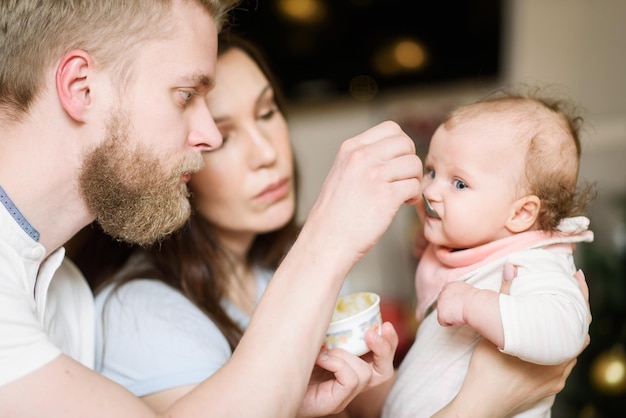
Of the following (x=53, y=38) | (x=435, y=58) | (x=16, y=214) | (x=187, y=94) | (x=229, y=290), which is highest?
(x=53, y=38)

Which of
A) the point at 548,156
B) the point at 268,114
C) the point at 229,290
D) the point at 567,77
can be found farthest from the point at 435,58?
the point at 548,156

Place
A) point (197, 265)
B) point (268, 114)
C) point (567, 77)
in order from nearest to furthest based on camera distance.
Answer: point (197, 265)
point (268, 114)
point (567, 77)

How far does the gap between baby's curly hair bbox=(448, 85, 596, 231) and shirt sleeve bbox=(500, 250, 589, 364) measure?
0.15m

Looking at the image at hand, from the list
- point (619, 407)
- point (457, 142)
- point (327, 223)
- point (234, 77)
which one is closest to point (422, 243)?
point (457, 142)

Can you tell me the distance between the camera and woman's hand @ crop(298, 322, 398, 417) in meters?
1.04

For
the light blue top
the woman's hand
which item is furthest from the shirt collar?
the woman's hand

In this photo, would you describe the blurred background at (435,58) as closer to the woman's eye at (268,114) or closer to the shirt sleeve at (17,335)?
the woman's eye at (268,114)

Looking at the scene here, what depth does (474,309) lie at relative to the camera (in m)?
0.97

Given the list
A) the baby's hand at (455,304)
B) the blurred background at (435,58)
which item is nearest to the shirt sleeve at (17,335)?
the baby's hand at (455,304)

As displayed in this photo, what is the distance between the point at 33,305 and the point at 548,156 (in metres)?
0.93

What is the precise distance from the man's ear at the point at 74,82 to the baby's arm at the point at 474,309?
0.71m

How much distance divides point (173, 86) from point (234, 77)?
379 millimetres

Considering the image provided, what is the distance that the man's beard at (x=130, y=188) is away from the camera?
106 centimetres

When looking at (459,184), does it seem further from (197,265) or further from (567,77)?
(567,77)
